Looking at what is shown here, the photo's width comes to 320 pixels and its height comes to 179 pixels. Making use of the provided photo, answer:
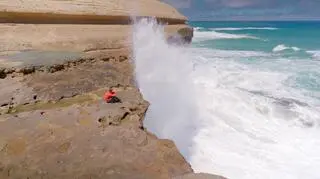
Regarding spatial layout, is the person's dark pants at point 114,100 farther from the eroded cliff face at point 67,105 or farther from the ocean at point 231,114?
the ocean at point 231,114

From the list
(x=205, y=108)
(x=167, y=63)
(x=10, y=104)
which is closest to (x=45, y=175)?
(x=10, y=104)

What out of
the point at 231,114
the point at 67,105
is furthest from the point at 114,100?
the point at 231,114

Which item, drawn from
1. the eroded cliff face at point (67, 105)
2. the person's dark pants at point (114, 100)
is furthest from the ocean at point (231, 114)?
the person's dark pants at point (114, 100)

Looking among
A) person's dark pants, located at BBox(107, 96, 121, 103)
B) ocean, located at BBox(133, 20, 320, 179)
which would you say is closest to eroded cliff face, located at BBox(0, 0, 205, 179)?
person's dark pants, located at BBox(107, 96, 121, 103)

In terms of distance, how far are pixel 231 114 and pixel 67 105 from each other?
4.86 meters

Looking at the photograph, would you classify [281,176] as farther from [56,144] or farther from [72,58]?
[72,58]

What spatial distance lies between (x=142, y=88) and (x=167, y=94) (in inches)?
28.7

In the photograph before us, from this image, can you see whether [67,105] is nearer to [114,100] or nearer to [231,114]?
[114,100]

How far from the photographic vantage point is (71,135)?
4.59 m

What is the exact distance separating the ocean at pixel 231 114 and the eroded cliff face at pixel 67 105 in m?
1.07

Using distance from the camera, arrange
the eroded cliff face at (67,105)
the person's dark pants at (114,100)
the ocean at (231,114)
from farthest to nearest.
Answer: the ocean at (231,114) → the person's dark pants at (114,100) → the eroded cliff face at (67,105)

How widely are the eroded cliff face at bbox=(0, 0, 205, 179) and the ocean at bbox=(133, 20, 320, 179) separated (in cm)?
107

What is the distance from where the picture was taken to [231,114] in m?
9.40

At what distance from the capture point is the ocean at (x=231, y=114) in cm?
669
